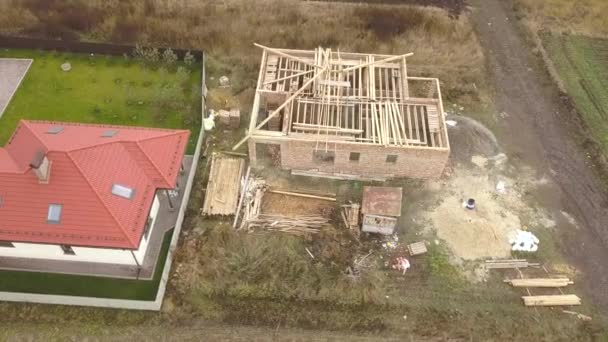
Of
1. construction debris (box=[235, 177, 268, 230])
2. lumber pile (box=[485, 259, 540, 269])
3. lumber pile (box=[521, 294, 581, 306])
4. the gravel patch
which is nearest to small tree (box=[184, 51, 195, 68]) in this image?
the gravel patch

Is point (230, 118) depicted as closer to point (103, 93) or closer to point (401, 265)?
point (103, 93)

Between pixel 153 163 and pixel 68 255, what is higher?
pixel 153 163

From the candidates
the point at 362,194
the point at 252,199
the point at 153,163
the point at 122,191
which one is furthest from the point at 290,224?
the point at 122,191

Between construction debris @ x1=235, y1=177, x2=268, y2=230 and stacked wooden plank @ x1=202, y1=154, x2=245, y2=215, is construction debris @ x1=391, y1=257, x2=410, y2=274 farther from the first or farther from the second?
stacked wooden plank @ x1=202, y1=154, x2=245, y2=215

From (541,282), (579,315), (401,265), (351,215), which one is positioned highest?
(541,282)

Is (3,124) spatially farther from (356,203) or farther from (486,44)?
(486,44)

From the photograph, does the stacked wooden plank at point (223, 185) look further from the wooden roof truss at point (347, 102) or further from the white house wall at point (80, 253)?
the white house wall at point (80, 253)

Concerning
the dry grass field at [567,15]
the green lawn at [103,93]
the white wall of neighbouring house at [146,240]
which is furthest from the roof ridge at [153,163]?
the dry grass field at [567,15]
